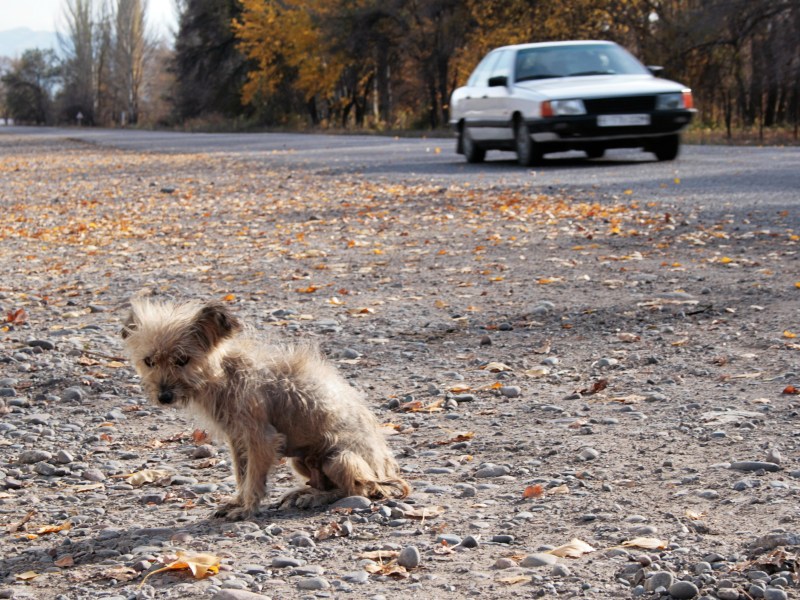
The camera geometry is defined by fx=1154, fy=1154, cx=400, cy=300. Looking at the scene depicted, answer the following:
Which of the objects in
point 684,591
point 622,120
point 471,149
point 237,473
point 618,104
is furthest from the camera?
point 471,149

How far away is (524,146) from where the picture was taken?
1998cm

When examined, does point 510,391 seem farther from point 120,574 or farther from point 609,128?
point 609,128

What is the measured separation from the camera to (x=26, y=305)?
9008 mm

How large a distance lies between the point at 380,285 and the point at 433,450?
4351 mm


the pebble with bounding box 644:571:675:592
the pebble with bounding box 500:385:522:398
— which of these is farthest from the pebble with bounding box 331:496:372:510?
the pebble with bounding box 500:385:522:398

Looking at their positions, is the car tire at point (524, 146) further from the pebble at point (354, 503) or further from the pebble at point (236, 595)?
the pebble at point (236, 595)

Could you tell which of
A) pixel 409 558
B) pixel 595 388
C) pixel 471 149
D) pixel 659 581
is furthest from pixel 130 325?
pixel 471 149

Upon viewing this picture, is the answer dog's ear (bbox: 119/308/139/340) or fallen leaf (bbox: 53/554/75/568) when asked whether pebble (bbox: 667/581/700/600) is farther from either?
dog's ear (bbox: 119/308/139/340)

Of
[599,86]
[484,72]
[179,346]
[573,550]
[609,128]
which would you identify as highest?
[484,72]

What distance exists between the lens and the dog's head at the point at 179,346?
13.4 ft

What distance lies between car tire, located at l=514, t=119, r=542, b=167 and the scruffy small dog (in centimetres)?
1551

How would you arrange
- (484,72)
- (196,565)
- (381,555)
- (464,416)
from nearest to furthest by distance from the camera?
(196,565), (381,555), (464,416), (484,72)

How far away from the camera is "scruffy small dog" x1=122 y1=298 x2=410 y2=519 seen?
162 inches

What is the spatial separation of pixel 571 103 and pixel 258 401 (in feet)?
48.3
